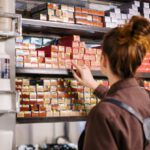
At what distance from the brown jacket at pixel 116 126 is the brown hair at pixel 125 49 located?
8cm

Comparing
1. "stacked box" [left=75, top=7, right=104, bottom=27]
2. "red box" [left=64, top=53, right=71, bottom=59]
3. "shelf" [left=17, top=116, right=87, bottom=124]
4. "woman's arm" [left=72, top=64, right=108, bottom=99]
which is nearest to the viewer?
"shelf" [left=17, top=116, right=87, bottom=124]

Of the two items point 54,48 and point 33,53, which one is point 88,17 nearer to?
point 54,48

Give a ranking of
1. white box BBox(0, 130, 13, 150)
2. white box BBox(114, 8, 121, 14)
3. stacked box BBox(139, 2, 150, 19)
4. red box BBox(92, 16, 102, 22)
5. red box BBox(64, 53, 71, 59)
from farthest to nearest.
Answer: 1. stacked box BBox(139, 2, 150, 19)
2. white box BBox(114, 8, 121, 14)
3. red box BBox(92, 16, 102, 22)
4. red box BBox(64, 53, 71, 59)
5. white box BBox(0, 130, 13, 150)

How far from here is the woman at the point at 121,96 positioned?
149 cm

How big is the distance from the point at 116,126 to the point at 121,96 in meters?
0.14

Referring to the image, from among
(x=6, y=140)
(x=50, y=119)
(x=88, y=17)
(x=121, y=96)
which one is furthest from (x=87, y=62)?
(x=121, y=96)

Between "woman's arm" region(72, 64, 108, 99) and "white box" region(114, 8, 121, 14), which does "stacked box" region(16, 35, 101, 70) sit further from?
"white box" region(114, 8, 121, 14)

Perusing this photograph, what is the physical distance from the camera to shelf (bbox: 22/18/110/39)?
2723 mm

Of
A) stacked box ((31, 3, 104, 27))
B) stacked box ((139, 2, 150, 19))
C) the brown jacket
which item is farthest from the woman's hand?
the brown jacket

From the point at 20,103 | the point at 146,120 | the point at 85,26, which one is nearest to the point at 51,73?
the point at 20,103

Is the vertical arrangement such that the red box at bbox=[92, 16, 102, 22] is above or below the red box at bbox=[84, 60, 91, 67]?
above

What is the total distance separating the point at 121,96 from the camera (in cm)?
157

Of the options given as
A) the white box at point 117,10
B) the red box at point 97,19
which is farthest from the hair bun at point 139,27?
the white box at point 117,10

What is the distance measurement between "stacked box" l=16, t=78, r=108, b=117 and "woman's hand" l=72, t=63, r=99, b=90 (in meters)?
0.13
